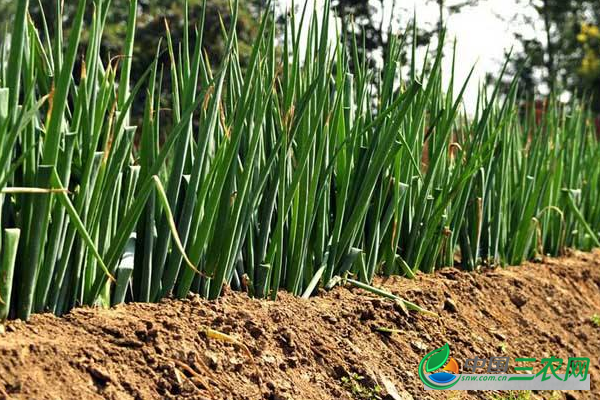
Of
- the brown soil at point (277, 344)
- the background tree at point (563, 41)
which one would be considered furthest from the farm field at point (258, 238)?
the background tree at point (563, 41)

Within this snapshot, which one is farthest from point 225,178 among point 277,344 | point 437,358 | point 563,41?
point 563,41

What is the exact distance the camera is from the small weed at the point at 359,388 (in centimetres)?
187

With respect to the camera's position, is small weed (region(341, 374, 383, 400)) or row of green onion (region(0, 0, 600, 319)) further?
small weed (region(341, 374, 383, 400))

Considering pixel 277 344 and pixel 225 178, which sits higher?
pixel 225 178

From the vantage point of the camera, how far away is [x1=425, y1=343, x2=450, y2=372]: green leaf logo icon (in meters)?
2.18

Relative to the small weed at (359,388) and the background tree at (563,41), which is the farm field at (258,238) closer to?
the small weed at (359,388)

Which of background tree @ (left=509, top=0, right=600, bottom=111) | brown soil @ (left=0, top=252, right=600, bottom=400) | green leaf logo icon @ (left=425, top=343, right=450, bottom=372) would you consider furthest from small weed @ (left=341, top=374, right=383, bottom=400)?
background tree @ (left=509, top=0, right=600, bottom=111)

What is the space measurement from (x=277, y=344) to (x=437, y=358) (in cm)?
59

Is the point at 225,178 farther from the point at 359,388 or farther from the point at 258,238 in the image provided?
the point at 359,388

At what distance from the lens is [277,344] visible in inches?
72.3

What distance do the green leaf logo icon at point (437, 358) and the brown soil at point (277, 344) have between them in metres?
0.02

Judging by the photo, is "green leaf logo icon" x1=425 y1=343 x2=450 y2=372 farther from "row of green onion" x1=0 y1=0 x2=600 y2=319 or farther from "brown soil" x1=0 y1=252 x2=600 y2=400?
"row of green onion" x1=0 y1=0 x2=600 y2=319

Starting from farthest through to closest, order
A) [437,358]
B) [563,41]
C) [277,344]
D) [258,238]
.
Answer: [563,41] → [437,358] → [258,238] → [277,344]

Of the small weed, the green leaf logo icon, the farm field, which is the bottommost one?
the green leaf logo icon
